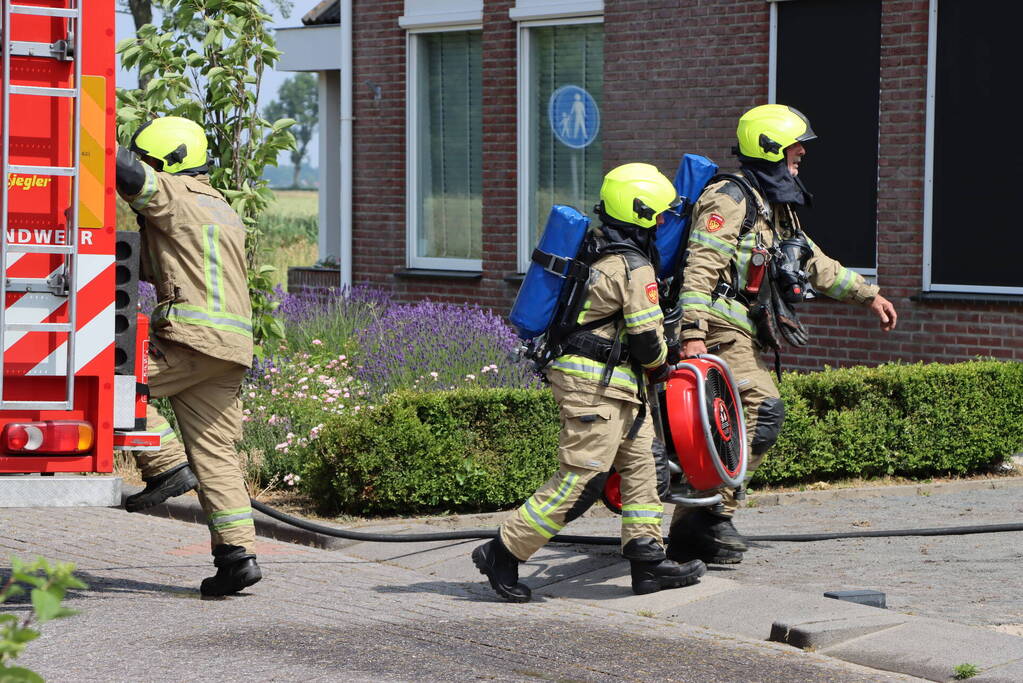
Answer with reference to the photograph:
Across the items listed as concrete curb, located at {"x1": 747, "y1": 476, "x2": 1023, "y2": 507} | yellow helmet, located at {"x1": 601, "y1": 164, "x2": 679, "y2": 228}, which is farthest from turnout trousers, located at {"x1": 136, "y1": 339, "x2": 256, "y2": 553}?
concrete curb, located at {"x1": 747, "y1": 476, "x2": 1023, "y2": 507}

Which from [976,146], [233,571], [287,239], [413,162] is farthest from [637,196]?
[287,239]

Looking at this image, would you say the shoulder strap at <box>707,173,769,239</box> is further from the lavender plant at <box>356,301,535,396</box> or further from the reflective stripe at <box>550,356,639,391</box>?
the lavender plant at <box>356,301,535,396</box>

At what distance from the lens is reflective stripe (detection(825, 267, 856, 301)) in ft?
24.9

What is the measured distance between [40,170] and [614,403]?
2.55 meters

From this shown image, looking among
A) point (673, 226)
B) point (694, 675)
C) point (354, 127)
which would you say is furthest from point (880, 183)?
point (694, 675)

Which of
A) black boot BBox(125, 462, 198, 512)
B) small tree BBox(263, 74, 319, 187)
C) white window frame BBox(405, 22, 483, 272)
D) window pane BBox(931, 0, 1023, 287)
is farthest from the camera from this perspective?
small tree BBox(263, 74, 319, 187)

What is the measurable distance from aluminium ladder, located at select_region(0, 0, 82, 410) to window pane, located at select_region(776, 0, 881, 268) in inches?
291

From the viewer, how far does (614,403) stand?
6.64 meters

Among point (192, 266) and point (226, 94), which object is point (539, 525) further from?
point (226, 94)

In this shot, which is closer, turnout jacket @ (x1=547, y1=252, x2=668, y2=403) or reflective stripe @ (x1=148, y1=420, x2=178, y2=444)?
turnout jacket @ (x1=547, y1=252, x2=668, y2=403)

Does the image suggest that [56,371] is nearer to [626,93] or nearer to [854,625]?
[854,625]

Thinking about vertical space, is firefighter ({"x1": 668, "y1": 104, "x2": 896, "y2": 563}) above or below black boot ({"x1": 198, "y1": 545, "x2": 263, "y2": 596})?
above

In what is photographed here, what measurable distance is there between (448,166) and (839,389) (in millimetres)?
6572

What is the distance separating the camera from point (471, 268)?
1490cm
